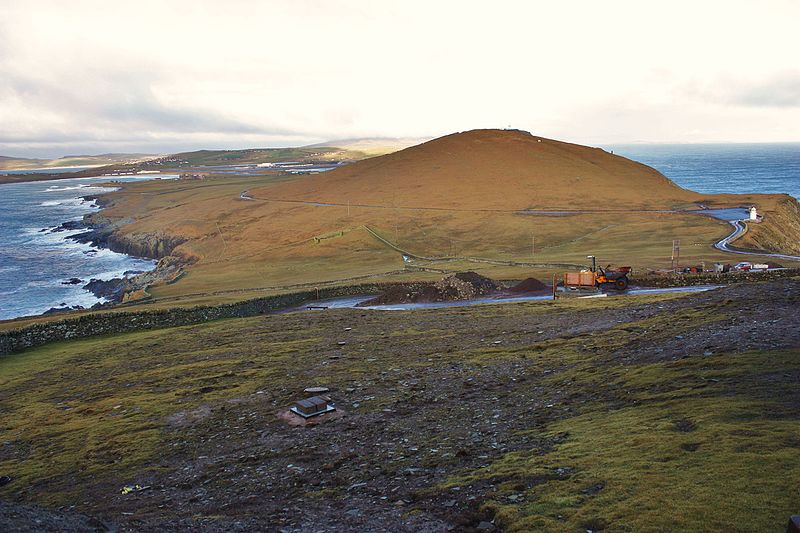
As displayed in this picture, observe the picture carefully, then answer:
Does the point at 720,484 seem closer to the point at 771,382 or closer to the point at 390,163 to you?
the point at 771,382

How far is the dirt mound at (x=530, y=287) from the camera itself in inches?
1988

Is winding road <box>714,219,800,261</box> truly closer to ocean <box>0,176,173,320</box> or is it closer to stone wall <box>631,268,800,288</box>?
stone wall <box>631,268,800,288</box>

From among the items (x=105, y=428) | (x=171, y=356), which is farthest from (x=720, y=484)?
(x=171, y=356)

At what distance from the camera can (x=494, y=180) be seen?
469ft

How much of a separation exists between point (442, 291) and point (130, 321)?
84.8ft

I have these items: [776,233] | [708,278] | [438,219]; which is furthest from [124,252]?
[776,233]

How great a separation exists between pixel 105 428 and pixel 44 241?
462ft

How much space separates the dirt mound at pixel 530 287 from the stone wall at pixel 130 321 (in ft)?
62.3

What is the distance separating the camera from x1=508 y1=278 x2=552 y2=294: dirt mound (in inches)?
1988

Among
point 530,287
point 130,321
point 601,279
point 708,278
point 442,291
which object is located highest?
point 708,278

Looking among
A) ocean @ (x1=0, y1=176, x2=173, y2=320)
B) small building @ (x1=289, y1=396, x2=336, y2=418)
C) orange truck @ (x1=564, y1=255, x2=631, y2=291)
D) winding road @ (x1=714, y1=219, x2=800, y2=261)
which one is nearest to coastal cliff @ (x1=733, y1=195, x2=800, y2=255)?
winding road @ (x1=714, y1=219, x2=800, y2=261)

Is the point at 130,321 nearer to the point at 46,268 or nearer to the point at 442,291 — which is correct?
the point at 442,291

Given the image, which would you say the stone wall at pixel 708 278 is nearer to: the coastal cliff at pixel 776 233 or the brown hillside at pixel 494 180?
the coastal cliff at pixel 776 233

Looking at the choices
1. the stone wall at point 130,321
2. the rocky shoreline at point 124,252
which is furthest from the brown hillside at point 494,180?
the stone wall at point 130,321
